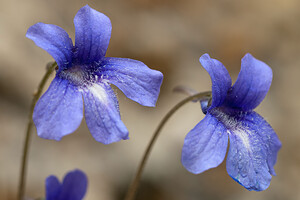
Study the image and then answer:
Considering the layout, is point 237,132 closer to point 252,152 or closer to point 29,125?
point 252,152

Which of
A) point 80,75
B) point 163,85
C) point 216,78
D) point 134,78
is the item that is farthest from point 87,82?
point 163,85

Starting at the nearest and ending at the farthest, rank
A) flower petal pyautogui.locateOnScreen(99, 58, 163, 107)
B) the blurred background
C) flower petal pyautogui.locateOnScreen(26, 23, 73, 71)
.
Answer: flower petal pyautogui.locateOnScreen(26, 23, 73, 71) → flower petal pyautogui.locateOnScreen(99, 58, 163, 107) → the blurred background

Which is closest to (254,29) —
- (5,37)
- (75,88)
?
(5,37)

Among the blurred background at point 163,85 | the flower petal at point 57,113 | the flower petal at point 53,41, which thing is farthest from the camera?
the blurred background at point 163,85

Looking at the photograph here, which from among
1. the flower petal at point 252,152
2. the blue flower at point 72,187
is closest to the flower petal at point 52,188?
the blue flower at point 72,187

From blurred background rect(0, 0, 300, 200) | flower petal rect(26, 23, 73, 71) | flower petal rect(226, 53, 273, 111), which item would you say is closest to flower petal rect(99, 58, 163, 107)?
flower petal rect(26, 23, 73, 71)

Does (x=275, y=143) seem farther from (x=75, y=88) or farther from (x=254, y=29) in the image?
(x=254, y=29)

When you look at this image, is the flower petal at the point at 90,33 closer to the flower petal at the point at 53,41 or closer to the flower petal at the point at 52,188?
the flower petal at the point at 53,41

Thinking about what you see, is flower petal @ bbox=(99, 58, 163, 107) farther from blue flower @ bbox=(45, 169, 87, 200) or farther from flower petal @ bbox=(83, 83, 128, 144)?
blue flower @ bbox=(45, 169, 87, 200)
